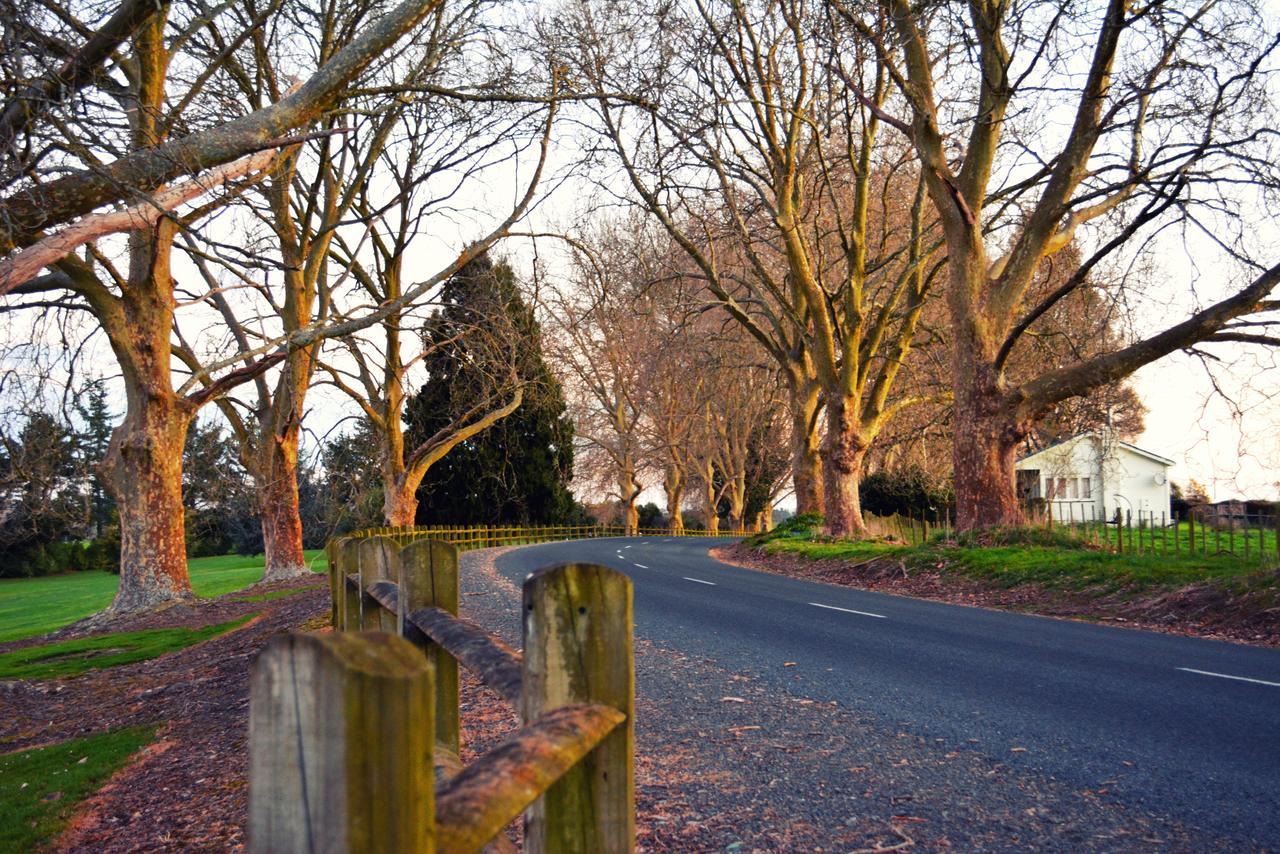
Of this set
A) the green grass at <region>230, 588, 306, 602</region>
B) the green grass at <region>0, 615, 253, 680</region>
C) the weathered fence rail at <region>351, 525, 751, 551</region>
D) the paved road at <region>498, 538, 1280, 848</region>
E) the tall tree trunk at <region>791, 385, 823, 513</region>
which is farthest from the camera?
the weathered fence rail at <region>351, 525, 751, 551</region>

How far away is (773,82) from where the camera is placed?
21.1 meters

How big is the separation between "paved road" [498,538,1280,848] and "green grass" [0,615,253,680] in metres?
6.71

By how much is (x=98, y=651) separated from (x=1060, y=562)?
14.4 m

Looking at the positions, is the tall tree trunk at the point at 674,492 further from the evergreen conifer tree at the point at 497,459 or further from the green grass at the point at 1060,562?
the green grass at the point at 1060,562

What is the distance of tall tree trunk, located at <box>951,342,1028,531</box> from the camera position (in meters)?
18.9

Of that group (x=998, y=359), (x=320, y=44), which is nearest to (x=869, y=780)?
(x=998, y=359)

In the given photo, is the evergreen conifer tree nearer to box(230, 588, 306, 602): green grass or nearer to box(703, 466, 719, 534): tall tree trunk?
box(703, 466, 719, 534): tall tree trunk

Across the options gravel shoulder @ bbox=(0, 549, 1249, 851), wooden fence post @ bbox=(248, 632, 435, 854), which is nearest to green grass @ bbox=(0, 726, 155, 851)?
gravel shoulder @ bbox=(0, 549, 1249, 851)

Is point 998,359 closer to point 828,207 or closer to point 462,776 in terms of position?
point 828,207

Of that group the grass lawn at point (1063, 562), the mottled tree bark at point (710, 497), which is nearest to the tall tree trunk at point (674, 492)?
the mottled tree bark at point (710, 497)

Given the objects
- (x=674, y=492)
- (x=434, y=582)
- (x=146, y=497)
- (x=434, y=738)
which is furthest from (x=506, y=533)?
(x=434, y=738)

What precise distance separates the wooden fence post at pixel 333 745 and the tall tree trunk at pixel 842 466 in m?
24.4

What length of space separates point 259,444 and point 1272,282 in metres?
21.9

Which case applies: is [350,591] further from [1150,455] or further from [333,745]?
[1150,455]
